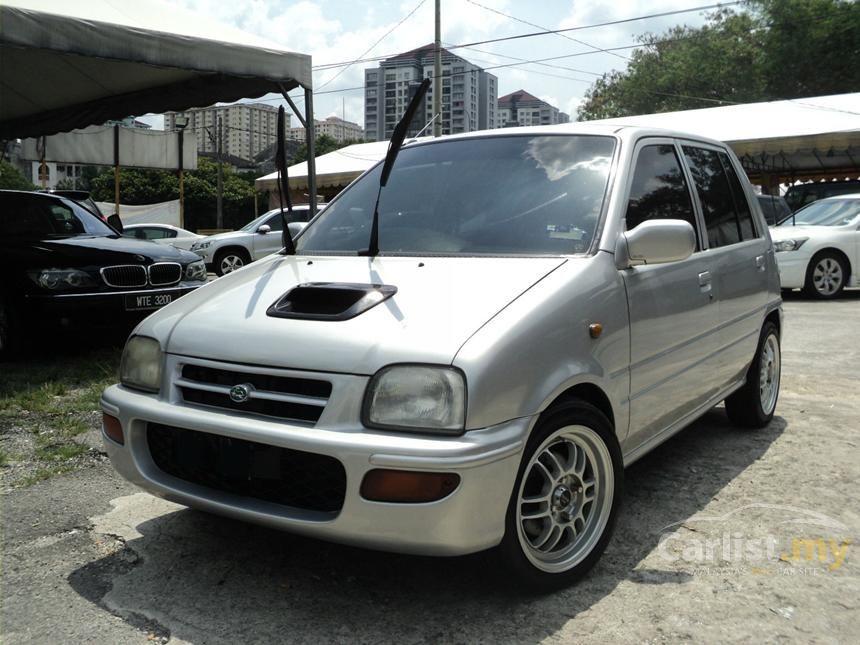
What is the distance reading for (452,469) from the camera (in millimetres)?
2131

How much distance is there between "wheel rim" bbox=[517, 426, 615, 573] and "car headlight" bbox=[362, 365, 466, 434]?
1.23 ft

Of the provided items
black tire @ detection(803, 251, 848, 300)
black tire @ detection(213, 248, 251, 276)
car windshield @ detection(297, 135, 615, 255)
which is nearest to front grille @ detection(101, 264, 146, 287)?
car windshield @ detection(297, 135, 615, 255)

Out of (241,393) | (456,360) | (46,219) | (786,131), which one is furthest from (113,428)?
(786,131)

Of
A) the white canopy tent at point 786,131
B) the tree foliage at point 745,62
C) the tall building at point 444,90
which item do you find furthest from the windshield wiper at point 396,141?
the tree foliage at point 745,62

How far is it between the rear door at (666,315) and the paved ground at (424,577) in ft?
1.51

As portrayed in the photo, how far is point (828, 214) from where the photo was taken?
11742 mm

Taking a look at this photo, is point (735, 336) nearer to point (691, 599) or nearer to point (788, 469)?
point (788, 469)

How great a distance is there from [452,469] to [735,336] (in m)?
2.40

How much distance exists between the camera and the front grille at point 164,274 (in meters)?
6.83

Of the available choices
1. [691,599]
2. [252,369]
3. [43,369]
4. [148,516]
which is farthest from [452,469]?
[43,369]

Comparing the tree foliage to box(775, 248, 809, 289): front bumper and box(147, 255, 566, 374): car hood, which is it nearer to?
box(775, 248, 809, 289): front bumper

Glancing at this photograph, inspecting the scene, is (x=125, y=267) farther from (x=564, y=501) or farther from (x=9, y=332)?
(x=564, y=501)

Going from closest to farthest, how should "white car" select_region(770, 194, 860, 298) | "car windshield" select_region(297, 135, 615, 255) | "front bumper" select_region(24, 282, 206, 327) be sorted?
"car windshield" select_region(297, 135, 615, 255) → "front bumper" select_region(24, 282, 206, 327) → "white car" select_region(770, 194, 860, 298)

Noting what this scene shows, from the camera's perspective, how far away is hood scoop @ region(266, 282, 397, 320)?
2.53 metres
